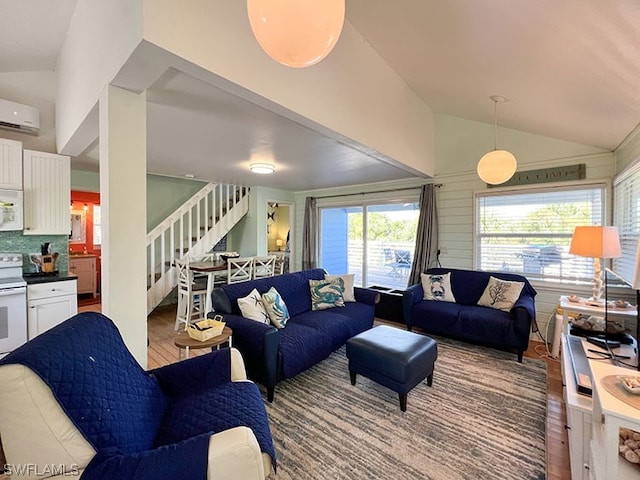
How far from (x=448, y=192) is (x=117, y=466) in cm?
490

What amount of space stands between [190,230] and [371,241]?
3.51 m

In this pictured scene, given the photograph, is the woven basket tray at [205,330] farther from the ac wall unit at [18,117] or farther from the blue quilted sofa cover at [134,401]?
the ac wall unit at [18,117]

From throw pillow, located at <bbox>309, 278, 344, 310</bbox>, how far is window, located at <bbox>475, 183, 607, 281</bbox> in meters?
2.35

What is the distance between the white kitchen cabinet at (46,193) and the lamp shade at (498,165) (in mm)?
4917

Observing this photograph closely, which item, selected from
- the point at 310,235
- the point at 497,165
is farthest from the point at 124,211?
the point at 310,235

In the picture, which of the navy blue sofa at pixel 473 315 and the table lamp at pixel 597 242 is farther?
the navy blue sofa at pixel 473 315

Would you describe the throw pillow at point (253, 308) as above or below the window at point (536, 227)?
below

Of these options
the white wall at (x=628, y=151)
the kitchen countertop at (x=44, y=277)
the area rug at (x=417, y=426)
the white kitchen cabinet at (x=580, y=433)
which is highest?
the white wall at (x=628, y=151)

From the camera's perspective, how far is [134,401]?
1346 mm

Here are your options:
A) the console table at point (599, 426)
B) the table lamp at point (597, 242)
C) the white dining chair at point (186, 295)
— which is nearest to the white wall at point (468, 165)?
the table lamp at point (597, 242)

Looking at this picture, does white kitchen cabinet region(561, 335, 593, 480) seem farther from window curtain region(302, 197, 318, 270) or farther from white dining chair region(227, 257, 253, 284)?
window curtain region(302, 197, 318, 270)

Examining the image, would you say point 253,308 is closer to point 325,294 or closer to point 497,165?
point 325,294

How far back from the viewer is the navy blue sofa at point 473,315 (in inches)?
126

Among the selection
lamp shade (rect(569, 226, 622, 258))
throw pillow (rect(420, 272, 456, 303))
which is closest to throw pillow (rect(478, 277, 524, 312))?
throw pillow (rect(420, 272, 456, 303))
